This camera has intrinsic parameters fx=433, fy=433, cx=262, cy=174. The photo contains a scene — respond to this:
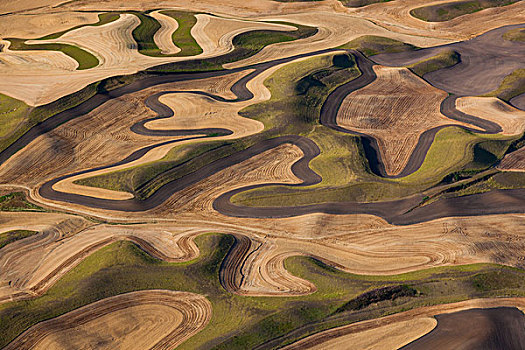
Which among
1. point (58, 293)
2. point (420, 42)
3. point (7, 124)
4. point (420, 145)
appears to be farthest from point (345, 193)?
point (420, 42)

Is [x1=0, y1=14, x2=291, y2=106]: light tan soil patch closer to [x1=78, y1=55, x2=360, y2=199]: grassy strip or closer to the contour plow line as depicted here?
[x1=78, y1=55, x2=360, y2=199]: grassy strip

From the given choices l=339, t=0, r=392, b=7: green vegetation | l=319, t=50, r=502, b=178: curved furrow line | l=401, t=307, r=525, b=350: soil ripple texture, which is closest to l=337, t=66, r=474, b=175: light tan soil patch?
l=319, t=50, r=502, b=178: curved furrow line

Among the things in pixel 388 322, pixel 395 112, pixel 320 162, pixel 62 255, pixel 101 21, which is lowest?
pixel 388 322

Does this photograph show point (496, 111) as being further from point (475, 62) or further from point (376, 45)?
point (376, 45)

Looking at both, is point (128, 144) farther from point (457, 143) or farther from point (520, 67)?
point (520, 67)

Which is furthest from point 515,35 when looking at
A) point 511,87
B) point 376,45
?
point 376,45
